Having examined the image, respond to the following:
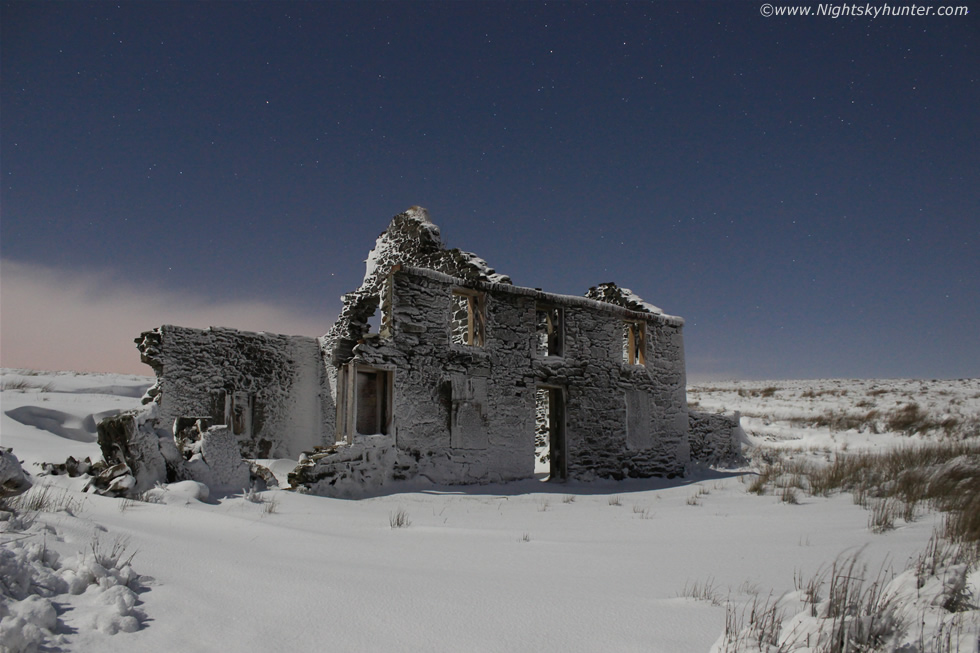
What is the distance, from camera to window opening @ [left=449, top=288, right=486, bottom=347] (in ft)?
41.3

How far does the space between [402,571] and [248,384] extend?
11.5 m

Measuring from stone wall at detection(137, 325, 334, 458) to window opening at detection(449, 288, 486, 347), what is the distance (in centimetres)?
443

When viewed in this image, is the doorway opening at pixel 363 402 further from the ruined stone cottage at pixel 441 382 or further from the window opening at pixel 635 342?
the window opening at pixel 635 342

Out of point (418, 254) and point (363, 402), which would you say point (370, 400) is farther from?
point (418, 254)

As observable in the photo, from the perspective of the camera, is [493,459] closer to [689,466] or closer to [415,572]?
[689,466]

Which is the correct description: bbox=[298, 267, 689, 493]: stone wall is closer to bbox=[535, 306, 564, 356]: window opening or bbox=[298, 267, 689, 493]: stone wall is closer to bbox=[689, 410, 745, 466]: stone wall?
bbox=[535, 306, 564, 356]: window opening

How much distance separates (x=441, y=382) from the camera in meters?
11.8

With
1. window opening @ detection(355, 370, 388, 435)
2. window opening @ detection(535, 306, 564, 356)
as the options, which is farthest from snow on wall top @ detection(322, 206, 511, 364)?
window opening @ detection(355, 370, 388, 435)

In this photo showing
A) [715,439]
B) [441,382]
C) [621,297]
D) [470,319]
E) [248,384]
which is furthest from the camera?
[715,439]

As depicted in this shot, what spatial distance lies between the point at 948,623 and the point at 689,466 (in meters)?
13.3

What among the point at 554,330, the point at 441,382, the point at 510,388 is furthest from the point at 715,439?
the point at 441,382

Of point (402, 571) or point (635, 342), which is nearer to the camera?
point (402, 571)

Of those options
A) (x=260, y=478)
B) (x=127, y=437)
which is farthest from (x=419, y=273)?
(x=127, y=437)

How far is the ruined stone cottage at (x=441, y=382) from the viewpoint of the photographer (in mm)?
11172
